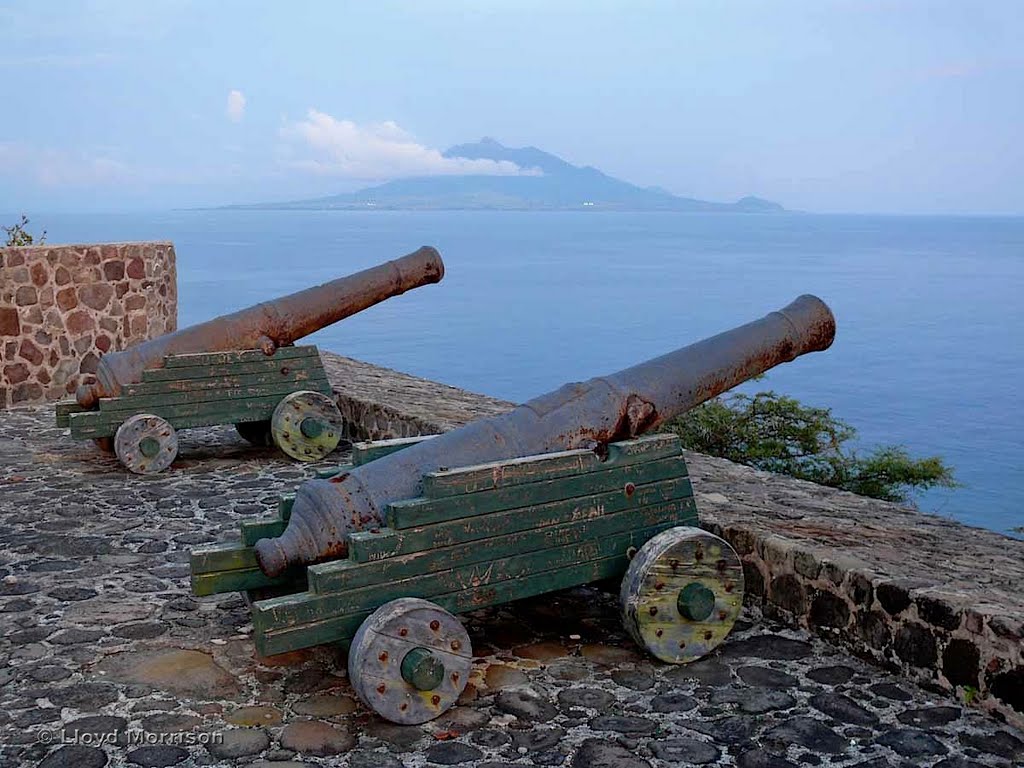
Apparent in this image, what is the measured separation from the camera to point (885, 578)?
4.08 m

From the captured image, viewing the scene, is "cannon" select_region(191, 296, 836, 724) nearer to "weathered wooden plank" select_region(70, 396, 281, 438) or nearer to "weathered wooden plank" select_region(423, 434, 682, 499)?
"weathered wooden plank" select_region(423, 434, 682, 499)

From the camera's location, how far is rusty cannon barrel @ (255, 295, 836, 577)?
3.88m

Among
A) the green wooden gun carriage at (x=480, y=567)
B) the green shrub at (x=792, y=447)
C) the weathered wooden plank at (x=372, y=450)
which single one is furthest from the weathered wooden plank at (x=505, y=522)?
the green shrub at (x=792, y=447)

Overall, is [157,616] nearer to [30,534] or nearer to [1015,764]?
[30,534]

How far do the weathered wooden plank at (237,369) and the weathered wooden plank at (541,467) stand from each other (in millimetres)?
3736

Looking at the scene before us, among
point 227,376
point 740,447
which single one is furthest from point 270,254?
point 227,376

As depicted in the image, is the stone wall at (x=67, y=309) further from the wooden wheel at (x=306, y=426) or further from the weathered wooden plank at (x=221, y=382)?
the wooden wheel at (x=306, y=426)

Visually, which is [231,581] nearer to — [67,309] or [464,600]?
[464,600]

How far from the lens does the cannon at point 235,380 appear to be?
7.13m

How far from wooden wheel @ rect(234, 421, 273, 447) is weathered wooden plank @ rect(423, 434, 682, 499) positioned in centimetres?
421

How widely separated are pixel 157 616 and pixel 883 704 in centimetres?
278

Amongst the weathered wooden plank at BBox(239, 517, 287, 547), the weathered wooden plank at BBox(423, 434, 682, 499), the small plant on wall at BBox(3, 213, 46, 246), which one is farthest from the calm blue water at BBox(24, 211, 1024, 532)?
the weathered wooden plank at BBox(239, 517, 287, 547)

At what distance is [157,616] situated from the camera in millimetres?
4621

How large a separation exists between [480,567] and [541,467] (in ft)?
1.36
